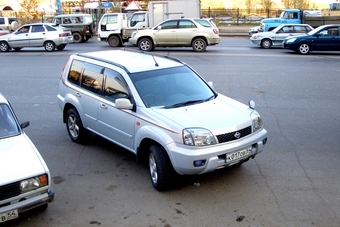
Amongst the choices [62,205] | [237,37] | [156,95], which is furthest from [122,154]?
[237,37]

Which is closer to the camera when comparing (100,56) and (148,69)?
(148,69)

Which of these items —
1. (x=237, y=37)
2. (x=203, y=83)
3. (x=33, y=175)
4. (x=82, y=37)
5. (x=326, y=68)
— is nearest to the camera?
(x=33, y=175)

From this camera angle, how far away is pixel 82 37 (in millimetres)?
28875

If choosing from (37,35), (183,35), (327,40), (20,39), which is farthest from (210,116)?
(20,39)

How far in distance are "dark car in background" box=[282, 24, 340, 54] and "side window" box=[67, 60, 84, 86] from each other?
598 inches

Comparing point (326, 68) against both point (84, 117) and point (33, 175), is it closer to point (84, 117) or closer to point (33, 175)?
point (84, 117)

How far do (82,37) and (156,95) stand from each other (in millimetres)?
24060

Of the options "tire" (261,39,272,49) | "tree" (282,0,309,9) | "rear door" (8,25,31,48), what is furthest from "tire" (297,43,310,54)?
"tree" (282,0,309,9)

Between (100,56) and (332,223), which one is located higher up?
(100,56)

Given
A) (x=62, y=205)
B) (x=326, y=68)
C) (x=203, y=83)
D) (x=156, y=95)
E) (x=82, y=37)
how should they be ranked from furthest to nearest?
(x=82, y=37) < (x=326, y=68) < (x=203, y=83) < (x=156, y=95) < (x=62, y=205)

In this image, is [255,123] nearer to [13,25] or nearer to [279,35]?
[279,35]

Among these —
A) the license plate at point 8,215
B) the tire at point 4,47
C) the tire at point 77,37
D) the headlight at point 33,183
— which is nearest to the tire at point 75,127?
the headlight at point 33,183

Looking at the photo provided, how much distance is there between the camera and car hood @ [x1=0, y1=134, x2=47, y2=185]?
445 centimetres

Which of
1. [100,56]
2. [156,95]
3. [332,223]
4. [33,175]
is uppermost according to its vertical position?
[100,56]
